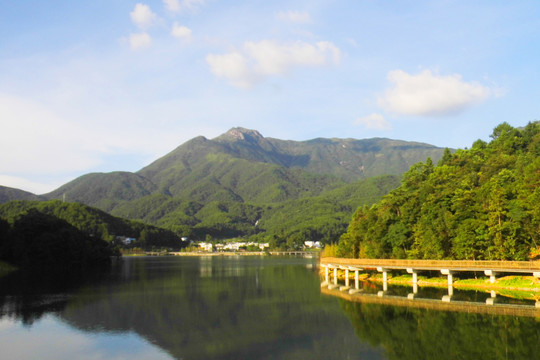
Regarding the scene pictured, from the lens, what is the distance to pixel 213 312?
40812mm

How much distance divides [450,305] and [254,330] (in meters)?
16.8

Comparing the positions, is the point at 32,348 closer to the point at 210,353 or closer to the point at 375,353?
the point at 210,353

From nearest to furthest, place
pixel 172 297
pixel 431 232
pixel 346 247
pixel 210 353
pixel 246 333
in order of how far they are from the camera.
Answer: pixel 210 353
pixel 246 333
pixel 172 297
pixel 431 232
pixel 346 247

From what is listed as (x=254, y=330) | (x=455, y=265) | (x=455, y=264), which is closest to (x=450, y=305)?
(x=455, y=265)

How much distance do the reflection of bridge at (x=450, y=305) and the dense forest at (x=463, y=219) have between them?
1249 cm

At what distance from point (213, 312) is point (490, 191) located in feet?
110

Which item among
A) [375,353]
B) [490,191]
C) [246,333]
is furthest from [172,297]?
[490,191]

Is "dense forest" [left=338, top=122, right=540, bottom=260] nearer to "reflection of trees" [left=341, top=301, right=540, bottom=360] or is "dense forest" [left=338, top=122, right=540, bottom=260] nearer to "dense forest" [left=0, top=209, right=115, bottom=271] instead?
"reflection of trees" [left=341, top=301, right=540, bottom=360]

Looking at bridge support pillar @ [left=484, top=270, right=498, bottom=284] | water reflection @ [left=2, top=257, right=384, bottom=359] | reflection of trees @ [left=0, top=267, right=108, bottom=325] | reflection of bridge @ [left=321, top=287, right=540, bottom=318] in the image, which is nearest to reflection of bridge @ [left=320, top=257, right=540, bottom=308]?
bridge support pillar @ [left=484, top=270, right=498, bottom=284]

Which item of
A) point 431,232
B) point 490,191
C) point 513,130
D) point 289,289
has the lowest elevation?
point 289,289

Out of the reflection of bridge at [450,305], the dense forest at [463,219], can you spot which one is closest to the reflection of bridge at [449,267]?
the reflection of bridge at [450,305]

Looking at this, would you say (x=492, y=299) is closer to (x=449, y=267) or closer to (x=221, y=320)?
(x=449, y=267)

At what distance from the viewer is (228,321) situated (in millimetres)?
36125

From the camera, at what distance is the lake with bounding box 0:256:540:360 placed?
1059 inches
